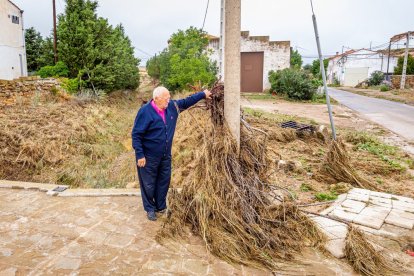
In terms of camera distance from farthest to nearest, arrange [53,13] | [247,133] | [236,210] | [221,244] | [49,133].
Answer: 1. [53,13]
2. [49,133]
3. [247,133]
4. [236,210]
5. [221,244]

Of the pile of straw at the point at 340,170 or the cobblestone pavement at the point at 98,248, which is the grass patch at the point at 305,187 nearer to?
the pile of straw at the point at 340,170

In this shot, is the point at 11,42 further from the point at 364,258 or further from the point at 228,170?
the point at 364,258

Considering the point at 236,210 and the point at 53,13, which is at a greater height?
the point at 53,13

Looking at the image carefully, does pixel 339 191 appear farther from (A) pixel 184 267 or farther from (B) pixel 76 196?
(B) pixel 76 196

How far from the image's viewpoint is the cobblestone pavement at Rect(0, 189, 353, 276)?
316cm

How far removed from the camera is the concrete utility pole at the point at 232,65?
3.95 meters

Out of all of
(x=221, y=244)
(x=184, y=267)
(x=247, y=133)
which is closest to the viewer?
(x=184, y=267)

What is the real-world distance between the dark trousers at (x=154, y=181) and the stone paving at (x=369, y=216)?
2.13m

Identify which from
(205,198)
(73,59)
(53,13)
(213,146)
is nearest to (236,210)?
(205,198)

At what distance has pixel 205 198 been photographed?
3.83 m

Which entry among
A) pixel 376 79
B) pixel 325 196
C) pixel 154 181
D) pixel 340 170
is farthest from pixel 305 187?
pixel 376 79

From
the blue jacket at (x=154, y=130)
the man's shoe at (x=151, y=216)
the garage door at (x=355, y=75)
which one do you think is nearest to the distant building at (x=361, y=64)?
the garage door at (x=355, y=75)

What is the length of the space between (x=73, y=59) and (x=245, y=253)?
48.8ft

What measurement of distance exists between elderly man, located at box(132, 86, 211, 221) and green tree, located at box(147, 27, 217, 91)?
9216 millimetres
